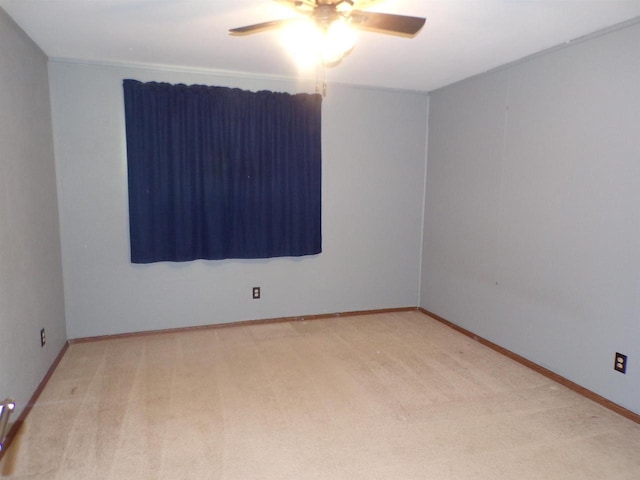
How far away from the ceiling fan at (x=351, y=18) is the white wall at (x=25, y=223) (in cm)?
165

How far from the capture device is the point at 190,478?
1952 mm

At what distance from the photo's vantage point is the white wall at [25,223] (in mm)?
2279

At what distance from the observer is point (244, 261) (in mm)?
3957

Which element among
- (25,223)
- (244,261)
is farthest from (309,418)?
(25,223)

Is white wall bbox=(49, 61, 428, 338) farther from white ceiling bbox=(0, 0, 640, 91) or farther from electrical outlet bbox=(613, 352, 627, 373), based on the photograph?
electrical outlet bbox=(613, 352, 627, 373)

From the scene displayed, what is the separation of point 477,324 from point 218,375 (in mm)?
2295

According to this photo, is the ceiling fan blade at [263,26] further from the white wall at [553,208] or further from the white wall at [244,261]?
the white wall at [553,208]

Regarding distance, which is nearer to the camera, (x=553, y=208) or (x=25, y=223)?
(x=25, y=223)

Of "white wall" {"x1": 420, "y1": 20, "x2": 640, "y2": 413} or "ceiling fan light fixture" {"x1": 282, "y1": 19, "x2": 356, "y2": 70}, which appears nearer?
"ceiling fan light fixture" {"x1": 282, "y1": 19, "x2": 356, "y2": 70}

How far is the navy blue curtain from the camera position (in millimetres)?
3516

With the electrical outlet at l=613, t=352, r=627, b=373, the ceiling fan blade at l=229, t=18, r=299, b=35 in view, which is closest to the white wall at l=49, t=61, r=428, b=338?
the ceiling fan blade at l=229, t=18, r=299, b=35

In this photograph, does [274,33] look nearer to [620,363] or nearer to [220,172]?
[220,172]

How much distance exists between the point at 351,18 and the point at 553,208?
202 cm

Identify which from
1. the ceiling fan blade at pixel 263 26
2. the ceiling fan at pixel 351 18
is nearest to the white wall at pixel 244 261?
the ceiling fan blade at pixel 263 26
